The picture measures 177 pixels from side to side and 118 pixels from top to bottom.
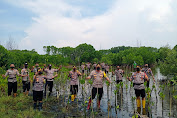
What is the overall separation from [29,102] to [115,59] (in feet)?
183

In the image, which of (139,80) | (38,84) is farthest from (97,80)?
(38,84)

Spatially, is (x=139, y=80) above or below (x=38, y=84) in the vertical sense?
above

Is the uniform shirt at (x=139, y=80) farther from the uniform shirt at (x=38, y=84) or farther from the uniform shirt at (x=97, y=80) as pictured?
the uniform shirt at (x=38, y=84)

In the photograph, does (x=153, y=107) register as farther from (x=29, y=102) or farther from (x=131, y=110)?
(x=29, y=102)

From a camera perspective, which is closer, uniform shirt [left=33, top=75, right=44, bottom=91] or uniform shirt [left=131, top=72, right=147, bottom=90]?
uniform shirt [left=131, top=72, right=147, bottom=90]

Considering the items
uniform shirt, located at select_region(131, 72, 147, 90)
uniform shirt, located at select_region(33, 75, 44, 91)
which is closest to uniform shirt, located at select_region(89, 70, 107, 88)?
uniform shirt, located at select_region(131, 72, 147, 90)

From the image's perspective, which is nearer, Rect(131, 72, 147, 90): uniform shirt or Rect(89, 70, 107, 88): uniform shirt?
Rect(131, 72, 147, 90): uniform shirt

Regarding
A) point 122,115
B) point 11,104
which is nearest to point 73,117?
point 122,115

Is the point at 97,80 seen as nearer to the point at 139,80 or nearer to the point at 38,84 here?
the point at 139,80

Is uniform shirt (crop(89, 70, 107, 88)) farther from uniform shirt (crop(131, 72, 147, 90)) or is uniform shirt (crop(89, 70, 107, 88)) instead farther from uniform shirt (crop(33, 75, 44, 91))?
uniform shirt (crop(33, 75, 44, 91))

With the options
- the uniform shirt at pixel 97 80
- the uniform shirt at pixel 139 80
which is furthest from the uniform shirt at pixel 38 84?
the uniform shirt at pixel 139 80

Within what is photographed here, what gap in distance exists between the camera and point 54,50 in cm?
8762

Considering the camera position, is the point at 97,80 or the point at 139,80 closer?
the point at 139,80

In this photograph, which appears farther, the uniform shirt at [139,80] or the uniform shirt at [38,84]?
the uniform shirt at [38,84]
